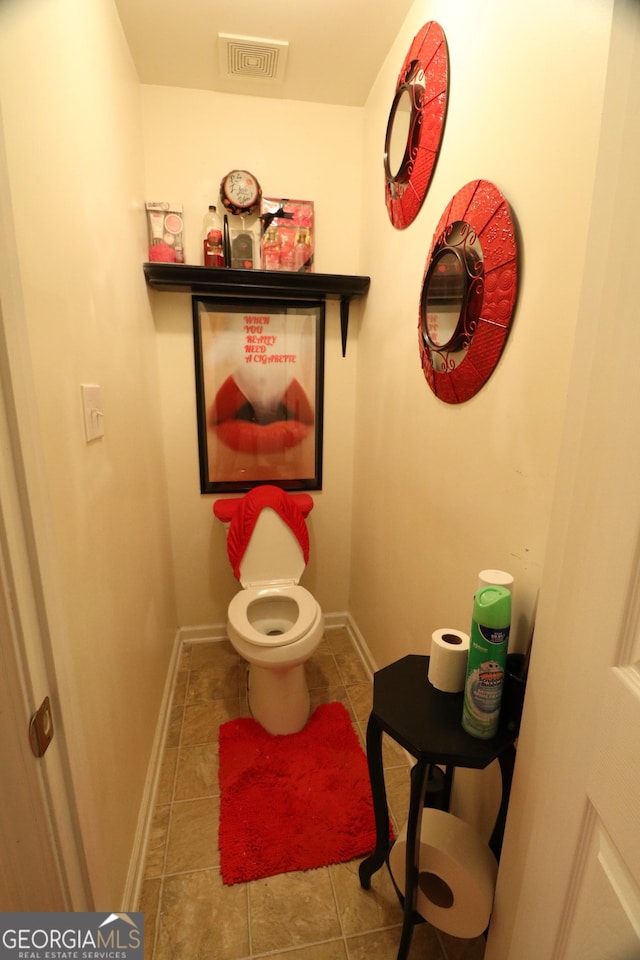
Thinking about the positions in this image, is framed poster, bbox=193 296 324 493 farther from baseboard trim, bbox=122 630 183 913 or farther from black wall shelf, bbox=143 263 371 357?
baseboard trim, bbox=122 630 183 913

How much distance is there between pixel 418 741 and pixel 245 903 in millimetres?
784

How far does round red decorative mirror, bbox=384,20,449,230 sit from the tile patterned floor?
1.95 m

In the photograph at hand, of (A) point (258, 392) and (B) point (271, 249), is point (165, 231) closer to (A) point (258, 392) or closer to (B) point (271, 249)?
(B) point (271, 249)

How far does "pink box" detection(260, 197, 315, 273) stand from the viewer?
5.76ft

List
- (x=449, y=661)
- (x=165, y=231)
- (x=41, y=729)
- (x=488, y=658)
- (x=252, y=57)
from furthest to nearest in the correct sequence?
1. (x=165, y=231)
2. (x=252, y=57)
3. (x=449, y=661)
4. (x=488, y=658)
5. (x=41, y=729)

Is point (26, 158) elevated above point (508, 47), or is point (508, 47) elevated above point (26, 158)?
point (508, 47)

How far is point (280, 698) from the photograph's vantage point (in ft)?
5.09

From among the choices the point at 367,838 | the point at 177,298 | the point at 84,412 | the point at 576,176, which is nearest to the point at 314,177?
the point at 177,298

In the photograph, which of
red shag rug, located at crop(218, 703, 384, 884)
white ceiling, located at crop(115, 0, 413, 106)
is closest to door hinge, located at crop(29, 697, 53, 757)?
red shag rug, located at crop(218, 703, 384, 884)

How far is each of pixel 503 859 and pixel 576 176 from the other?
123cm

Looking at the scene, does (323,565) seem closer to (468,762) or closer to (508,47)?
(468,762)

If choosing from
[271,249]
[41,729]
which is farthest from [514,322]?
[271,249]

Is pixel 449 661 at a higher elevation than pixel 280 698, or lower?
higher

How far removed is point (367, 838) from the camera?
4.00 feet
